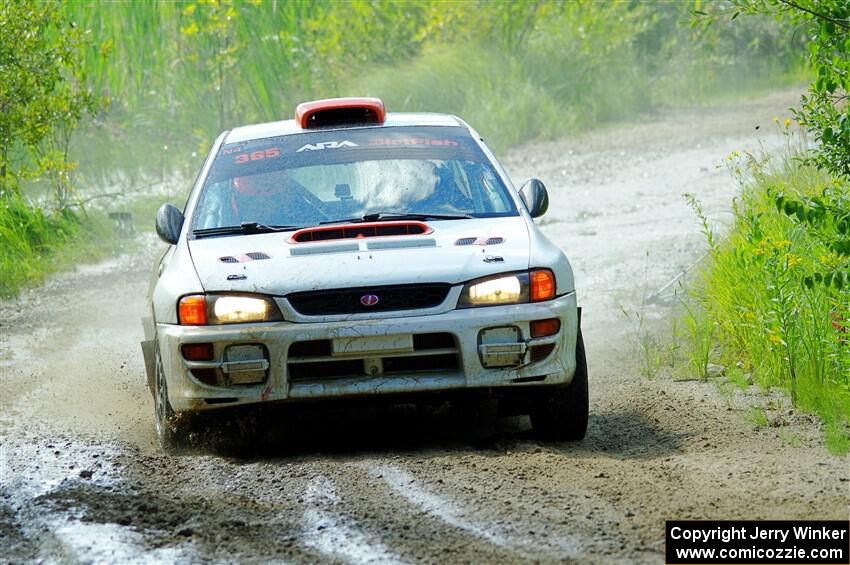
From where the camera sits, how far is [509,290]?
5984 millimetres

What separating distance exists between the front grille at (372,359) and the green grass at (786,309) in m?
1.48

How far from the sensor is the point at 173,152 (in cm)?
1805

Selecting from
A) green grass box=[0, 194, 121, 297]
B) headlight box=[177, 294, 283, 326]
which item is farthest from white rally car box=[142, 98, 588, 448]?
green grass box=[0, 194, 121, 297]

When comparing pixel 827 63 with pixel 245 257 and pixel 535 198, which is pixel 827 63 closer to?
pixel 535 198

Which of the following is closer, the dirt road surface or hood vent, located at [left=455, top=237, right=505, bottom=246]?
the dirt road surface

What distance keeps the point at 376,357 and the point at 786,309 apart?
221cm

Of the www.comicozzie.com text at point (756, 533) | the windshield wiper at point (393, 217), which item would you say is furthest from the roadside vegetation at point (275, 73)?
the www.comicozzie.com text at point (756, 533)

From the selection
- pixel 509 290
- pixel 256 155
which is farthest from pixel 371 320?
pixel 256 155

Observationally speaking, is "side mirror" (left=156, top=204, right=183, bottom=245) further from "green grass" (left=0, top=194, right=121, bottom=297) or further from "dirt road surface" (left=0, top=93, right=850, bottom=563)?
"green grass" (left=0, top=194, right=121, bottom=297)

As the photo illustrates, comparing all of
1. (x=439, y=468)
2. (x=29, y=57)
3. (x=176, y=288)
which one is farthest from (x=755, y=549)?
(x=29, y=57)

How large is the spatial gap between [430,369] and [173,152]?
41.4 ft

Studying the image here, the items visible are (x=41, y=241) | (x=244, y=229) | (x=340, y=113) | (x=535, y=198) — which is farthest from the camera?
(x=41, y=241)

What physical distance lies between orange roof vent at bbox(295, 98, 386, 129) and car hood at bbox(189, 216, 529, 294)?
139cm

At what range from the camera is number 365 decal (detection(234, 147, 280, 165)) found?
7355 mm
